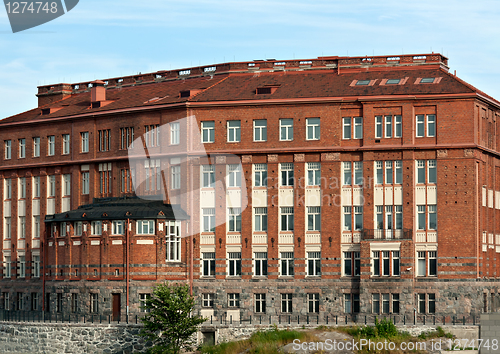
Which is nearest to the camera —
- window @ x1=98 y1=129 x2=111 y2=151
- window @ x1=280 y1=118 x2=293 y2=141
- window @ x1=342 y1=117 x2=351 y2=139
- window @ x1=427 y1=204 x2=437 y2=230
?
window @ x1=427 y1=204 x2=437 y2=230

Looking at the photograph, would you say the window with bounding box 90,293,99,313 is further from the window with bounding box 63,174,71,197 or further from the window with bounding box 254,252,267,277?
the window with bounding box 254,252,267,277

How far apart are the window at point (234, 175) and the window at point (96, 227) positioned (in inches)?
466

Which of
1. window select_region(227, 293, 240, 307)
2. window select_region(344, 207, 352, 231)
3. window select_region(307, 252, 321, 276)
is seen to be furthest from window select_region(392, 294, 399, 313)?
window select_region(227, 293, 240, 307)

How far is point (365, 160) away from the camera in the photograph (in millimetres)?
82500

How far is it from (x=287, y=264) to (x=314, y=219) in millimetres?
4453

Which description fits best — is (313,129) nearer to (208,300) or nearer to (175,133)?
(175,133)

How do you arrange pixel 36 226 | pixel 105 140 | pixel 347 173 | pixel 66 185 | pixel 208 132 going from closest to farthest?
pixel 347 173
pixel 208 132
pixel 105 140
pixel 66 185
pixel 36 226

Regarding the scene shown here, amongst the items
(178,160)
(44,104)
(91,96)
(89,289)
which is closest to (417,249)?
(178,160)

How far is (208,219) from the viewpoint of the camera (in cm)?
8562

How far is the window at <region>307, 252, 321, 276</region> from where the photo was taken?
82750mm

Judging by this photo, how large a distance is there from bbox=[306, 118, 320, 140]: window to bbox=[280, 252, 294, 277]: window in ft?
33.3

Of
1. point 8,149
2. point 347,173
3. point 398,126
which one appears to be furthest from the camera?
point 8,149

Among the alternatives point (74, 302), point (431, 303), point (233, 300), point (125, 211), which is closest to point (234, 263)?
point (233, 300)

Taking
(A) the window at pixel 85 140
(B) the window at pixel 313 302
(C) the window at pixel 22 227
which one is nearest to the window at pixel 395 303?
(B) the window at pixel 313 302
